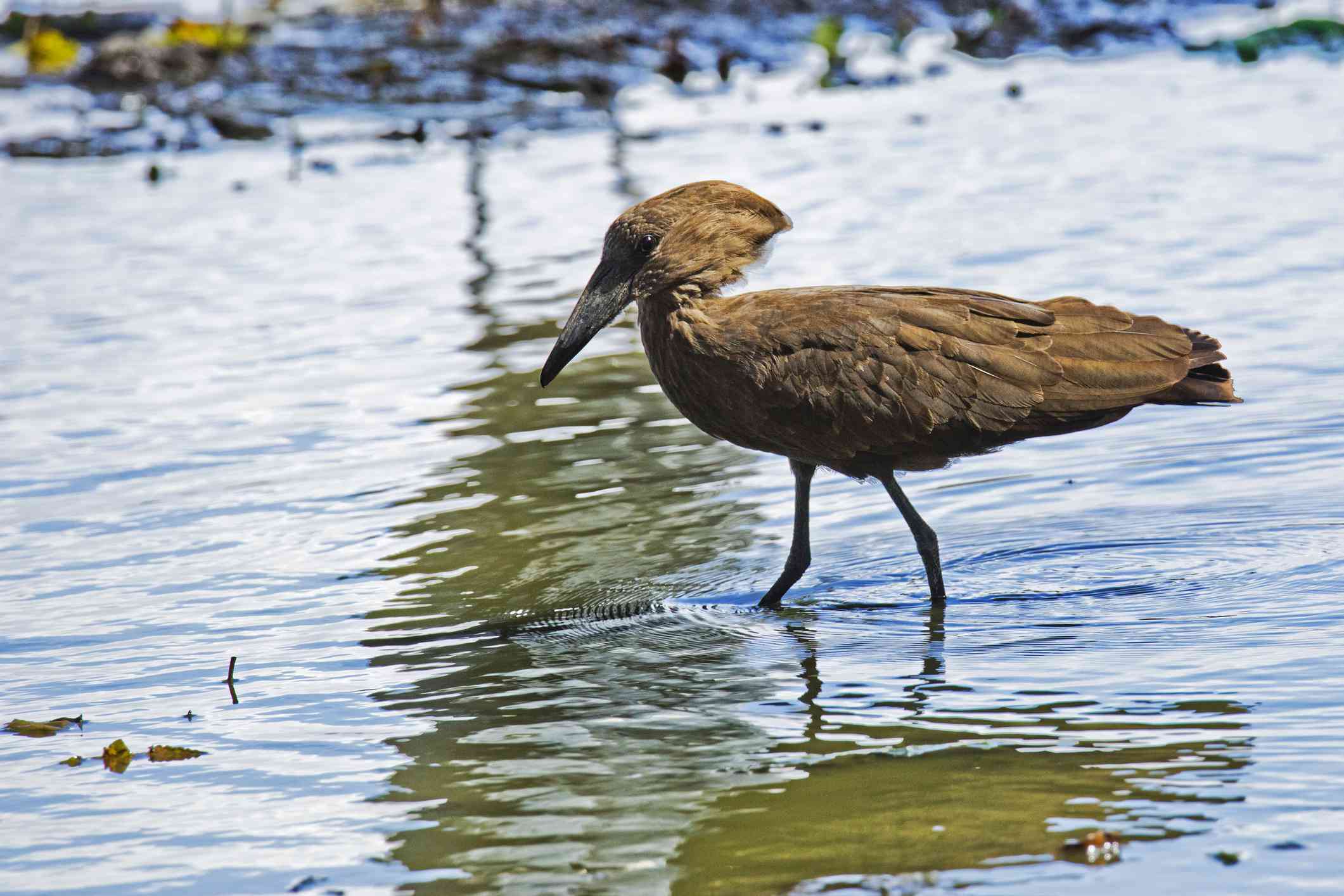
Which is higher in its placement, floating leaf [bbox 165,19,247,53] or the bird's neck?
floating leaf [bbox 165,19,247,53]

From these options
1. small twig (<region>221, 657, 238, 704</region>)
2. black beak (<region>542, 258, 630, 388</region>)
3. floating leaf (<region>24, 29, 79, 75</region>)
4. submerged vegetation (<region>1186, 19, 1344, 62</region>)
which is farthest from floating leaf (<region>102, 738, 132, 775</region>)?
floating leaf (<region>24, 29, 79, 75</region>)

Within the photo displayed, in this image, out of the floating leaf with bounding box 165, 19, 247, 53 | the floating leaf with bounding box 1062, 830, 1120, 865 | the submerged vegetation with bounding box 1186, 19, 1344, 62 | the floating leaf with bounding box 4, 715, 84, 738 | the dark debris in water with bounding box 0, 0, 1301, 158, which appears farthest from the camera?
the floating leaf with bounding box 165, 19, 247, 53

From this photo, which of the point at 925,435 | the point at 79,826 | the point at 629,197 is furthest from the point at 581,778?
the point at 629,197

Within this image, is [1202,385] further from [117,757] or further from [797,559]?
[117,757]

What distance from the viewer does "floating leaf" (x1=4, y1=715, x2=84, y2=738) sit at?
217 inches

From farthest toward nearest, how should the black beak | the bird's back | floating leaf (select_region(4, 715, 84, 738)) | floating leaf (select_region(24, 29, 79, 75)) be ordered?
floating leaf (select_region(24, 29, 79, 75))
the black beak
the bird's back
floating leaf (select_region(4, 715, 84, 738))

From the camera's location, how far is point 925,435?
20.5 feet

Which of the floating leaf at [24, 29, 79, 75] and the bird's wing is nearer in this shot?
the bird's wing

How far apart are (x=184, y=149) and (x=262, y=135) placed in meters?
0.75

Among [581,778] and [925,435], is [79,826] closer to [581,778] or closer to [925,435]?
[581,778]

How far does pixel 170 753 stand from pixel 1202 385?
3685mm

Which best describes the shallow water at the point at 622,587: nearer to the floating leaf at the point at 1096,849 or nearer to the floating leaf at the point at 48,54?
the floating leaf at the point at 1096,849

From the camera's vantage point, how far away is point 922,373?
6.20m

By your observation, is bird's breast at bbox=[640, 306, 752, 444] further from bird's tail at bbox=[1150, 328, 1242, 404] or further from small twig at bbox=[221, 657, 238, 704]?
small twig at bbox=[221, 657, 238, 704]
